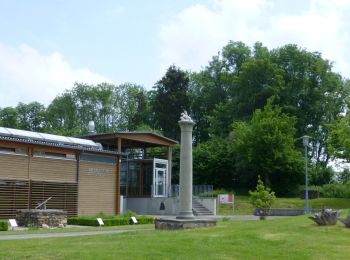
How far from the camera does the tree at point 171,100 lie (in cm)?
7012

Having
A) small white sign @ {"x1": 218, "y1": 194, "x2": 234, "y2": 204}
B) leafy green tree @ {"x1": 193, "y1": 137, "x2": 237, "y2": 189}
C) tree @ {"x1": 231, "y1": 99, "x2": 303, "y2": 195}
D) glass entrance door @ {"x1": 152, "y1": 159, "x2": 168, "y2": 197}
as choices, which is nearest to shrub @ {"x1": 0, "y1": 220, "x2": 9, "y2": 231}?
small white sign @ {"x1": 218, "y1": 194, "x2": 234, "y2": 204}

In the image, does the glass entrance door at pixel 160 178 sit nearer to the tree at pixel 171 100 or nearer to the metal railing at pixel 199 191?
the metal railing at pixel 199 191

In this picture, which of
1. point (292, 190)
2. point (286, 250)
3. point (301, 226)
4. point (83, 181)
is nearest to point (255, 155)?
point (292, 190)

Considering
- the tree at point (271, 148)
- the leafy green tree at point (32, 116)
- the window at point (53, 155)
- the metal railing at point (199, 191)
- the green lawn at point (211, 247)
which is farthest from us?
the leafy green tree at point (32, 116)

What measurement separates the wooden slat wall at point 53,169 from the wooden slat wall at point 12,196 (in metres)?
0.93

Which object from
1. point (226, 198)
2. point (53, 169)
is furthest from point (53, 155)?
point (226, 198)

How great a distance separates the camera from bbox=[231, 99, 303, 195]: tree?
5069cm

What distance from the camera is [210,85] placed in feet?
246

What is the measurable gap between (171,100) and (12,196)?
1632 inches

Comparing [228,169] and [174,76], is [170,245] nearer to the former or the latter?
[228,169]

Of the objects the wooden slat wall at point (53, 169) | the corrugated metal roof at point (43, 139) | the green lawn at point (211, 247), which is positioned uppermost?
the corrugated metal roof at point (43, 139)

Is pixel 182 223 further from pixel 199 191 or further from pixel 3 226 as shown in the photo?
pixel 199 191

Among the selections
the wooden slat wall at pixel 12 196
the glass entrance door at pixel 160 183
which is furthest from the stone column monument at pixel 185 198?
the glass entrance door at pixel 160 183

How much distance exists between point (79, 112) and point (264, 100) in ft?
95.5
